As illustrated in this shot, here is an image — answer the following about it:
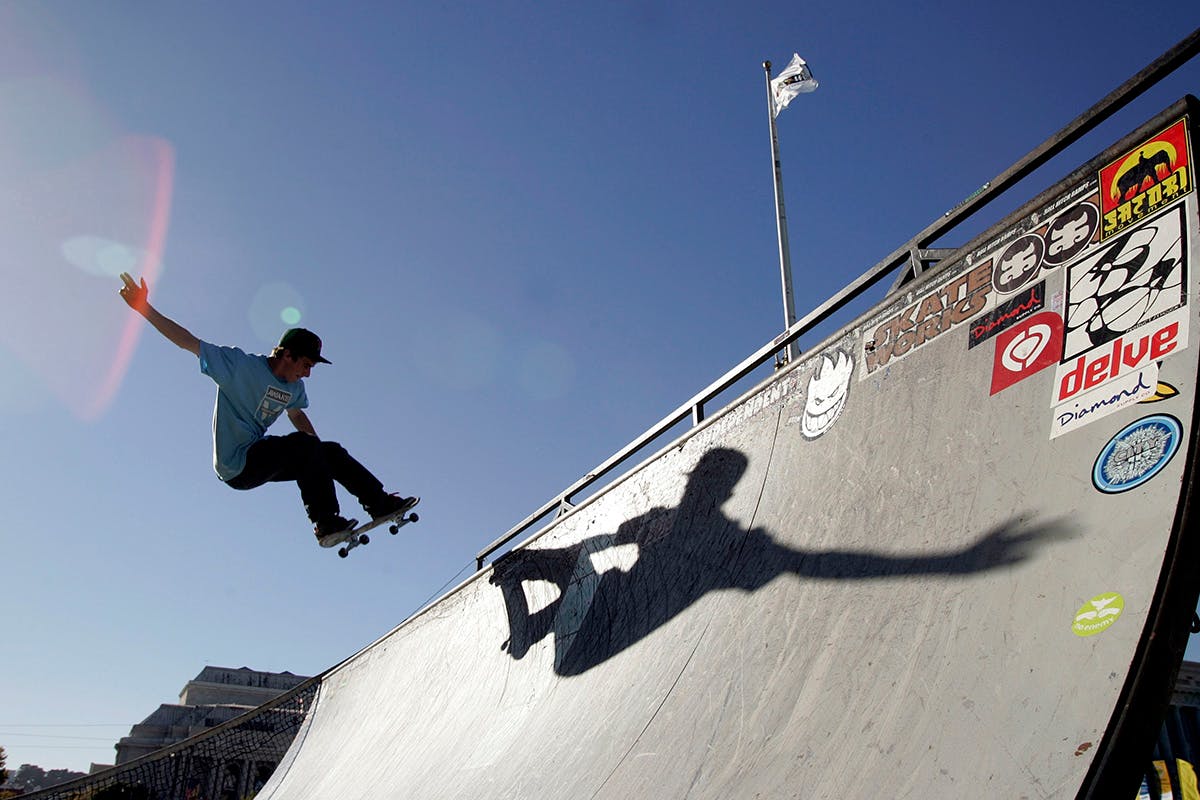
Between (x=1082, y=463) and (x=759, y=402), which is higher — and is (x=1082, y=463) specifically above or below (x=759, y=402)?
below

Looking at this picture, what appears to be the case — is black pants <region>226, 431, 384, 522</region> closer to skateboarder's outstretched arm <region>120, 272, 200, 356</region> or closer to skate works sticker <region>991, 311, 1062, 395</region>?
skateboarder's outstretched arm <region>120, 272, 200, 356</region>

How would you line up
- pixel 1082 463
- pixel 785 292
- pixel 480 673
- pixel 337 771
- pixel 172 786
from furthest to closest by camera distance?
pixel 785 292 < pixel 172 786 < pixel 337 771 < pixel 480 673 < pixel 1082 463

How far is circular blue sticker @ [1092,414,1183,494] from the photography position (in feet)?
→ 6.26

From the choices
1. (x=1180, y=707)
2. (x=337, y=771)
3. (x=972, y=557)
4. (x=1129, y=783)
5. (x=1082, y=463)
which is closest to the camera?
(x=1129, y=783)

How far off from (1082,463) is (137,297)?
18.1 ft

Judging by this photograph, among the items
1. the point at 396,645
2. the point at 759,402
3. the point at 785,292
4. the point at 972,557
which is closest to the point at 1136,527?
the point at 972,557

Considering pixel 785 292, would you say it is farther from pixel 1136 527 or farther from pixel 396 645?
pixel 1136 527

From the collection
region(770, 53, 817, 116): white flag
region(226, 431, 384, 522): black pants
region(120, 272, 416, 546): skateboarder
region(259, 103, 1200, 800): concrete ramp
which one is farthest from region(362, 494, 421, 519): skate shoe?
region(770, 53, 817, 116): white flag

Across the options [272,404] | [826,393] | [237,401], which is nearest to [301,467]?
[272,404]

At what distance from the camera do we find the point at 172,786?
9.53 m

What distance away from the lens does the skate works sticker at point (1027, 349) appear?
2486 millimetres

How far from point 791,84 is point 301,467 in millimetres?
9495

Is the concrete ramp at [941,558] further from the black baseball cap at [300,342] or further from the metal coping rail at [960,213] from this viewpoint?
the black baseball cap at [300,342]

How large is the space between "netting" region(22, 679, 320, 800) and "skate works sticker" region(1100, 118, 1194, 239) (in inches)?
382
